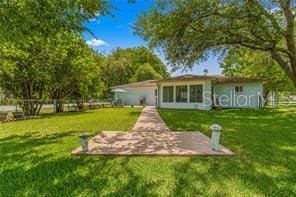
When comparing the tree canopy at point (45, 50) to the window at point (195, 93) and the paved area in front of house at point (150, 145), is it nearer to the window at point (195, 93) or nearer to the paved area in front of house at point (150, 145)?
the paved area in front of house at point (150, 145)

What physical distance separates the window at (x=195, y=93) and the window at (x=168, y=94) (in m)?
2.20

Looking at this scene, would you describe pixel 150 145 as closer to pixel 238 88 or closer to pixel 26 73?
pixel 26 73

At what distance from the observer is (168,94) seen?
87.5ft

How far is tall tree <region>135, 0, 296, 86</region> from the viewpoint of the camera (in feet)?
39.2

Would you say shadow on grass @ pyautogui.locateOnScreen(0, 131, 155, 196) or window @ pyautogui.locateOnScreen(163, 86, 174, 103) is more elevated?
window @ pyautogui.locateOnScreen(163, 86, 174, 103)

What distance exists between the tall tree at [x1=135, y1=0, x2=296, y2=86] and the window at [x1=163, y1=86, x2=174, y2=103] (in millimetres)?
11664

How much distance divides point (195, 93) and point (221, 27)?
40.6 ft

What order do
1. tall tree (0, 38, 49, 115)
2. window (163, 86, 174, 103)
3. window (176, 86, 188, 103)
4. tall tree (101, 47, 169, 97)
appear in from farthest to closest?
tall tree (101, 47, 169, 97)
window (163, 86, 174, 103)
window (176, 86, 188, 103)
tall tree (0, 38, 49, 115)

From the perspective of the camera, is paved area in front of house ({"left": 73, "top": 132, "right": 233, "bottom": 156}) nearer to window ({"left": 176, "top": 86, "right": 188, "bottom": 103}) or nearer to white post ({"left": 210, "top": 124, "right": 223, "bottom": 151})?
white post ({"left": 210, "top": 124, "right": 223, "bottom": 151})

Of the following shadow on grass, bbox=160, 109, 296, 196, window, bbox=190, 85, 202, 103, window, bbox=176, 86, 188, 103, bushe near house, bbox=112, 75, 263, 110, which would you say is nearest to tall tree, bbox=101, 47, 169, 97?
bushe near house, bbox=112, 75, 263, 110

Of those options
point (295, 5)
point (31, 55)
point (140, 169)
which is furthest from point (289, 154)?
point (31, 55)

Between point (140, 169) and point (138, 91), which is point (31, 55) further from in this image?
point (138, 91)

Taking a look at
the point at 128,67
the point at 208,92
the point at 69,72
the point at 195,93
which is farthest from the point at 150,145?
the point at 128,67

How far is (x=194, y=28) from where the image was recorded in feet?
43.9
